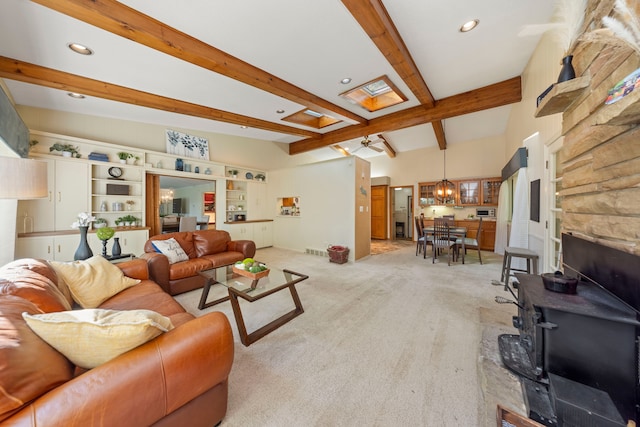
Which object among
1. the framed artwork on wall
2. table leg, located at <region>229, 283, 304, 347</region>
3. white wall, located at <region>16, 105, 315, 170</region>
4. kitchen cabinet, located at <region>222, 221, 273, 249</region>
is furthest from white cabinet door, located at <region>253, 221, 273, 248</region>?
table leg, located at <region>229, 283, 304, 347</region>

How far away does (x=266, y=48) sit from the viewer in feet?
8.85

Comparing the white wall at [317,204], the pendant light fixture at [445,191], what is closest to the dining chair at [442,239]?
the white wall at [317,204]

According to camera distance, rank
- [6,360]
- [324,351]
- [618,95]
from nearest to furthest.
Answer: [6,360] < [618,95] < [324,351]

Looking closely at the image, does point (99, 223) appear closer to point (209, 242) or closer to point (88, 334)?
point (209, 242)

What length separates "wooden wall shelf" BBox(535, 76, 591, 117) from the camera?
153 cm

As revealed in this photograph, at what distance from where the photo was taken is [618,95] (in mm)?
1099

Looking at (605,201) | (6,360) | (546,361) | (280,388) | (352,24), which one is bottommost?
(280,388)

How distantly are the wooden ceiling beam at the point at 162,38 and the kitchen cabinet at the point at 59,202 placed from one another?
9.76 feet

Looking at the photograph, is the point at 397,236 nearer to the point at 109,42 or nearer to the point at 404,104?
the point at 404,104

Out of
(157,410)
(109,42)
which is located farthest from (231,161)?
(157,410)

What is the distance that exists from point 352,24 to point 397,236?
24.5 ft

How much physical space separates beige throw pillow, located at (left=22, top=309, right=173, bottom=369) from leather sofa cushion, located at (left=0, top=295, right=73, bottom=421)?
3 cm

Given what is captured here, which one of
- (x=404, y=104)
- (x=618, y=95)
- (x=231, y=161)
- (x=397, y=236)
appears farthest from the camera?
(x=397, y=236)

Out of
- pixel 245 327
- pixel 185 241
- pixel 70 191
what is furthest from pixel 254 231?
pixel 245 327
